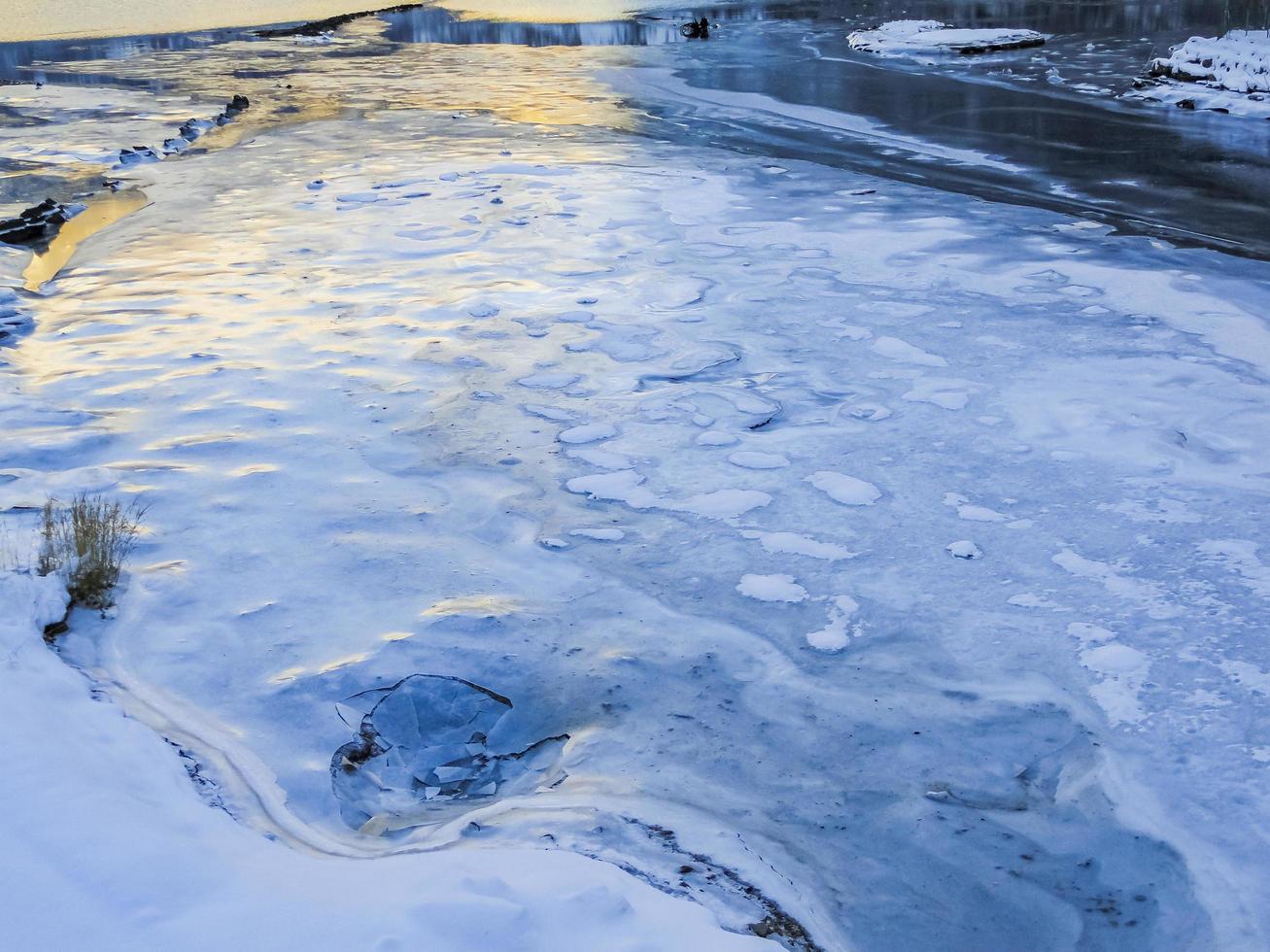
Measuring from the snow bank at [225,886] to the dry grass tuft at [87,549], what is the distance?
3.66 feet

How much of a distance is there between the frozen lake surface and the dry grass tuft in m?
0.17

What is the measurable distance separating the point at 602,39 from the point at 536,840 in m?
23.3

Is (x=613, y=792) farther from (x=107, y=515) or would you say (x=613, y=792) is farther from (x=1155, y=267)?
(x=1155, y=267)

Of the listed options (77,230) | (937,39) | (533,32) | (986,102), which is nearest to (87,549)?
(77,230)

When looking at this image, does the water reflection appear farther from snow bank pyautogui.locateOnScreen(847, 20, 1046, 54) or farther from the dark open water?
snow bank pyautogui.locateOnScreen(847, 20, 1046, 54)

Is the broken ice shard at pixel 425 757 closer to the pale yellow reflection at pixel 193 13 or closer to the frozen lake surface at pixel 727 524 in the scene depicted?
the frozen lake surface at pixel 727 524

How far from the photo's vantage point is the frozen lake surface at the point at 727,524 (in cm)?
315

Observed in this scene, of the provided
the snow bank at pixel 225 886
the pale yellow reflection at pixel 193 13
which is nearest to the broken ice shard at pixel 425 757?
the snow bank at pixel 225 886

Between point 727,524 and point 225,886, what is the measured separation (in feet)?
8.86

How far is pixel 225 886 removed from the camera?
2.50m

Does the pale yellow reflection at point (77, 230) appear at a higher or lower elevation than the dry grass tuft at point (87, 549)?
higher

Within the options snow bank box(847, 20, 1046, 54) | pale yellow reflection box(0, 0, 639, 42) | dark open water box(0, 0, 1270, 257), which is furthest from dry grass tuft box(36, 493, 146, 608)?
pale yellow reflection box(0, 0, 639, 42)

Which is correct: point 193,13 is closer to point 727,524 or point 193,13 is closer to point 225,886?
point 727,524

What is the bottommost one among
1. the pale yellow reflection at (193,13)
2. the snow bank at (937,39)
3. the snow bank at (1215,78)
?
the snow bank at (1215,78)
